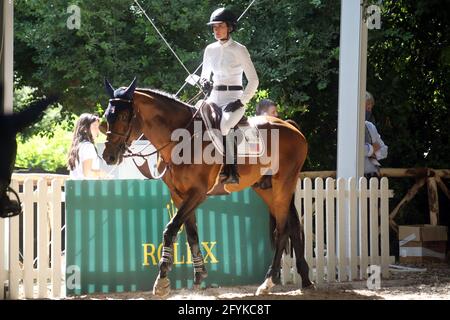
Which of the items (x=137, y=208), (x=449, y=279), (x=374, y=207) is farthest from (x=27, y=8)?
(x=449, y=279)

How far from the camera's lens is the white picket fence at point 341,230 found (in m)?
10.6

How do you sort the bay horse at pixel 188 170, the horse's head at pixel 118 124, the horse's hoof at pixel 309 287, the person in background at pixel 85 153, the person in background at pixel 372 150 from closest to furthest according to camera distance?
the horse's head at pixel 118 124
the bay horse at pixel 188 170
the horse's hoof at pixel 309 287
the person in background at pixel 85 153
the person in background at pixel 372 150

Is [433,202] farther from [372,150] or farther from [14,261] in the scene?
[14,261]

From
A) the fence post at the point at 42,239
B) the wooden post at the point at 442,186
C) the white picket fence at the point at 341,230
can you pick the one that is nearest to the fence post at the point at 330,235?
the white picket fence at the point at 341,230

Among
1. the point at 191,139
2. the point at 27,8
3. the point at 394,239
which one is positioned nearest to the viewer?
the point at 191,139

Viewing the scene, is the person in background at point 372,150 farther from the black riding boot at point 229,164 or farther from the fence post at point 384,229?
the black riding boot at point 229,164

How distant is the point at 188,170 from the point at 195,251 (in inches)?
33.9

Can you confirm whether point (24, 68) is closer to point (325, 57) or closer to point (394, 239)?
point (325, 57)

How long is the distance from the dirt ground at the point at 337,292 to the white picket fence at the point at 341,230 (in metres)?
0.24

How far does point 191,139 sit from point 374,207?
2.85 meters

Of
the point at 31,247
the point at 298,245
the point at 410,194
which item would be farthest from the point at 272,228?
the point at 410,194

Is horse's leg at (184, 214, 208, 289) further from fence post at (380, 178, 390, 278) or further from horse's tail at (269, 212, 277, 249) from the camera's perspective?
fence post at (380, 178, 390, 278)

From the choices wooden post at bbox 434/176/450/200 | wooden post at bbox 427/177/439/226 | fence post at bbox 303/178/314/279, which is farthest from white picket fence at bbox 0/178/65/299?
wooden post at bbox 434/176/450/200

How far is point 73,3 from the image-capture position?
13859mm
